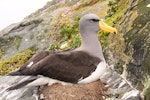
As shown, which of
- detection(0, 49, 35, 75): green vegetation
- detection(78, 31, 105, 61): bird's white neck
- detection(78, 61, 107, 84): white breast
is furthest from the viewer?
detection(0, 49, 35, 75): green vegetation

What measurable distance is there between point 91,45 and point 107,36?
2.34 meters

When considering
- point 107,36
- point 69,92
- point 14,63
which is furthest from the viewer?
point 14,63

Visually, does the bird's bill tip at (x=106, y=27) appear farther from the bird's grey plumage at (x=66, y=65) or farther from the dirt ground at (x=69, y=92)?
the dirt ground at (x=69, y=92)

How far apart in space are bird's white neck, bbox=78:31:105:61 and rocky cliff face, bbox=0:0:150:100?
80 centimetres

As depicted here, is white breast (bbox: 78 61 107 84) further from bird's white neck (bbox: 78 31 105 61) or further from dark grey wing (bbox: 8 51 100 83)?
bird's white neck (bbox: 78 31 105 61)

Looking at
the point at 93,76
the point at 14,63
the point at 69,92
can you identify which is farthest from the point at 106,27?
the point at 14,63

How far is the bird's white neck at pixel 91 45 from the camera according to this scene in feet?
40.0

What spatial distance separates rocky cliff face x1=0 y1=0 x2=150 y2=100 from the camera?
472 inches

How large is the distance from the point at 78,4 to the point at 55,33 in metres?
3.04

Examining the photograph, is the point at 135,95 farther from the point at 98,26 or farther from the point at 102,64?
the point at 98,26

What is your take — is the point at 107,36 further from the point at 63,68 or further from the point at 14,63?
the point at 14,63

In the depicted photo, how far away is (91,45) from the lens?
1232 cm

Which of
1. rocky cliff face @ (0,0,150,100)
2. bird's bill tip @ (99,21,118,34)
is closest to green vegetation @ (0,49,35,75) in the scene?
rocky cliff face @ (0,0,150,100)

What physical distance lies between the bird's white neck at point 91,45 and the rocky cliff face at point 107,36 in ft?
2.62
